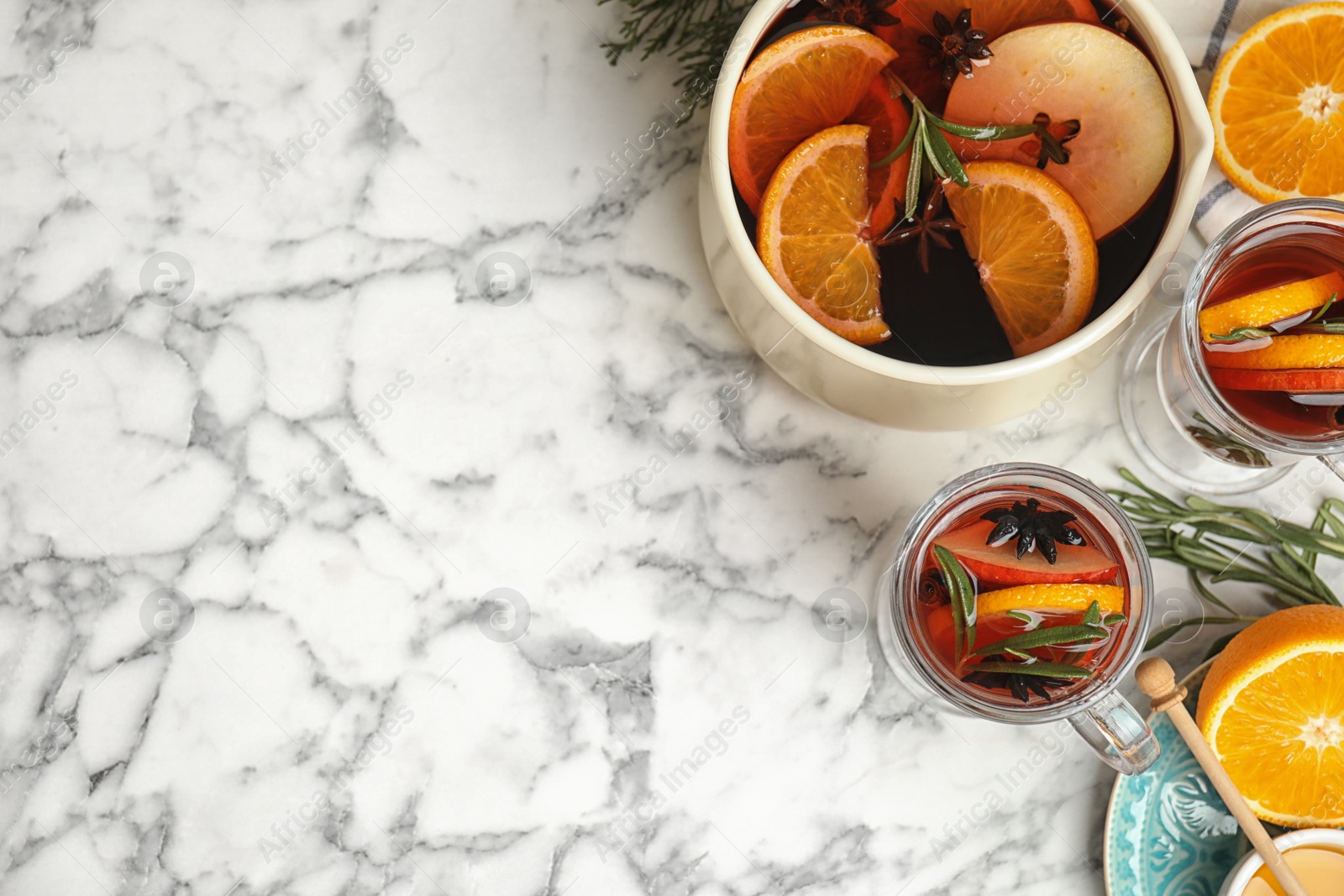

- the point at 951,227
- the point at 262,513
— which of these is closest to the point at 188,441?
the point at 262,513

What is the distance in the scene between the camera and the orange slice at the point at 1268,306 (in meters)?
0.66

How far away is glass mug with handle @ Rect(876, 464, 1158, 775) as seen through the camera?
64 centimetres

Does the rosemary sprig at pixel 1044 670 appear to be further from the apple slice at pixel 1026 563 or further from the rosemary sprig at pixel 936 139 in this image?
the rosemary sprig at pixel 936 139

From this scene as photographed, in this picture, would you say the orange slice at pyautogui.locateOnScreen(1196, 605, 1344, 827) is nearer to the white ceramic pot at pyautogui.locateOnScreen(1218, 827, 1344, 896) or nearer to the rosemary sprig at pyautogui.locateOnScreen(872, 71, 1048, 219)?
the white ceramic pot at pyautogui.locateOnScreen(1218, 827, 1344, 896)

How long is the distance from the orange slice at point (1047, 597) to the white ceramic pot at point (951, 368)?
0.39 ft

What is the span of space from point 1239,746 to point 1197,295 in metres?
0.33

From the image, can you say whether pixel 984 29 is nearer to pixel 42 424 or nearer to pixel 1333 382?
pixel 1333 382

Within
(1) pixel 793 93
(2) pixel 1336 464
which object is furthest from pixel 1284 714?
(1) pixel 793 93

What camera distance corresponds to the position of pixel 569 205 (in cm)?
78

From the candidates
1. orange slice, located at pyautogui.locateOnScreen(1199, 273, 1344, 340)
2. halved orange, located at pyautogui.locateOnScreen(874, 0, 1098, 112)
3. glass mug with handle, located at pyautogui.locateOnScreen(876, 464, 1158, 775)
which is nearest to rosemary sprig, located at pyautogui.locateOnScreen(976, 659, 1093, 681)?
glass mug with handle, located at pyautogui.locateOnScreen(876, 464, 1158, 775)

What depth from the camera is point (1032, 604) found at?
63 centimetres

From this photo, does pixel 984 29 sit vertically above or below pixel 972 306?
above

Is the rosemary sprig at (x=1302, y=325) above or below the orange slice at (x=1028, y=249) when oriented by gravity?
below

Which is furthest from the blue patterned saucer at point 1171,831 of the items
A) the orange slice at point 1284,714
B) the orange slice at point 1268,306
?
the orange slice at point 1268,306
